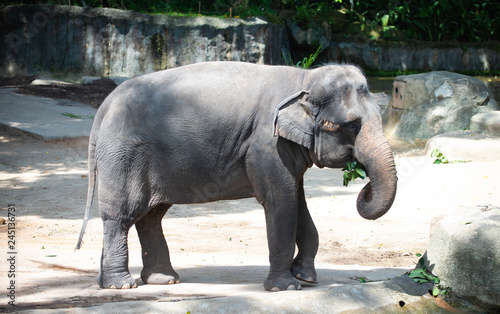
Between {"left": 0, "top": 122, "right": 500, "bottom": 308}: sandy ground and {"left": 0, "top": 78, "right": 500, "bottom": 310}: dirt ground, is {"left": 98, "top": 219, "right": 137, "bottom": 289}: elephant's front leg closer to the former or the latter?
{"left": 0, "top": 122, "right": 500, "bottom": 308}: sandy ground

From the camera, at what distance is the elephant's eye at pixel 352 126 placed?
194 inches

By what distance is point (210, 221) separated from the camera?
8.46 m

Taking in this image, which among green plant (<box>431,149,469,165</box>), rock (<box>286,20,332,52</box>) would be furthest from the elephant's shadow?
rock (<box>286,20,332,52</box>)

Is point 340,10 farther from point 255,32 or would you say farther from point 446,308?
point 446,308

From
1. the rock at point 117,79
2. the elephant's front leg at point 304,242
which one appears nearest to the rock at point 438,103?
the rock at point 117,79

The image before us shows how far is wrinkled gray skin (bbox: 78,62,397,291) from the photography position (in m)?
5.02

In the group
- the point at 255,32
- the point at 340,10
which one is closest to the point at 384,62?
the point at 340,10

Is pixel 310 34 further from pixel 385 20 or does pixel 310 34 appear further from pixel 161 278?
pixel 161 278

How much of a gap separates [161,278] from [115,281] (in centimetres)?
46

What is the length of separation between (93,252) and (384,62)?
18.3 m

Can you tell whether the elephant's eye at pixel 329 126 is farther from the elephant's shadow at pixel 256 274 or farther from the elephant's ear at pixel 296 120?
the elephant's shadow at pixel 256 274

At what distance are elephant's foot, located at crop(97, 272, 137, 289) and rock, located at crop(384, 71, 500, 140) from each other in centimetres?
1031

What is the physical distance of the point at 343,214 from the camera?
8805 mm

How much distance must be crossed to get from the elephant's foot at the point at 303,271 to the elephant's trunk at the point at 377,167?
85 cm
